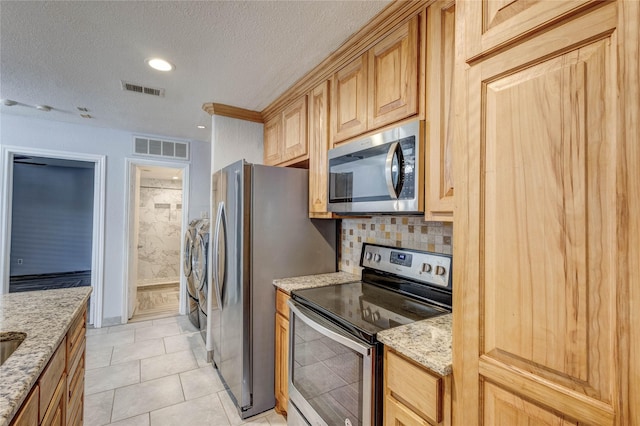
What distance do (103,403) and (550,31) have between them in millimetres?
3128

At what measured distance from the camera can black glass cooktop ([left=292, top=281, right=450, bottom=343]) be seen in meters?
1.30

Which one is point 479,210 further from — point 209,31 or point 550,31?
point 209,31

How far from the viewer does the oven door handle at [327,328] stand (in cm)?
120

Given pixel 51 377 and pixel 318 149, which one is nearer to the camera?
pixel 51 377

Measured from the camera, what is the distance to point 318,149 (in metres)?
2.03

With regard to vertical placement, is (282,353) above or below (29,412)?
below

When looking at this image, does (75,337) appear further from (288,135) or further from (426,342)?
(288,135)

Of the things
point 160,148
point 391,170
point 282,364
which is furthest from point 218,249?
point 160,148

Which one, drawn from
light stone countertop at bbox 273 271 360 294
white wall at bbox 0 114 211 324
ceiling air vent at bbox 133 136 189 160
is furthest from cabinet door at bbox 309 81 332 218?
white wall at bbox 0 114 211 324

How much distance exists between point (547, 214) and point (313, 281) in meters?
1.53

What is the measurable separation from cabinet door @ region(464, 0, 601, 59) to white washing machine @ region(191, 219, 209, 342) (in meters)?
2.71

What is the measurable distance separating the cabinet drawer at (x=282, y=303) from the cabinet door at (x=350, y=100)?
3.49 ft

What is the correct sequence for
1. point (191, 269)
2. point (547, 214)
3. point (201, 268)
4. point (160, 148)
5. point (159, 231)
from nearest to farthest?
point (547, 214)
point (201, 268)
point (191, 269)
point (160, 148)
point (159, 231)

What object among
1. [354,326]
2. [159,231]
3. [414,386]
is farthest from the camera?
[159,231]
